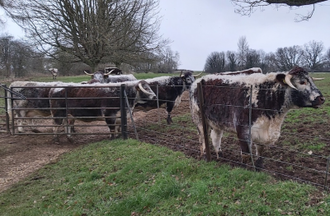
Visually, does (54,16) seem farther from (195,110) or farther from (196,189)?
(196,189)

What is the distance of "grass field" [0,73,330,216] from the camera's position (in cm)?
320

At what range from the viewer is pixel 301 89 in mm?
3979

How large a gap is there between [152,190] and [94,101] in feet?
14.4

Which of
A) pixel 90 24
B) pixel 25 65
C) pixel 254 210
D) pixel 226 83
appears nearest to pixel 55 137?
pixel 226 83

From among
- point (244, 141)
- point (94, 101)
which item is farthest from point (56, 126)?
point (244, 141)

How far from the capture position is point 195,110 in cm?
555

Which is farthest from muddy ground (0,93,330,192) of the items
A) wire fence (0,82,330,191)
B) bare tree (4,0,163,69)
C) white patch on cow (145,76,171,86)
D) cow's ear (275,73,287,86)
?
bare tree (4,0,163,69)

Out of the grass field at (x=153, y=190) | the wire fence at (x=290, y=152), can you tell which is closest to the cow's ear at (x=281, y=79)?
the wire fence at (x=290, y=152)

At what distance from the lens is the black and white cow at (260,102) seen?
3.99 meters

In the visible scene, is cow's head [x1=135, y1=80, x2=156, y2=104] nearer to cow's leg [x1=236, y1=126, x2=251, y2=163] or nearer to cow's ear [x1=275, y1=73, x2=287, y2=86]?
cow's leg [x1=236, y1=126, x2=251, y2=163]

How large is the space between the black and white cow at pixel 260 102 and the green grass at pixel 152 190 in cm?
67

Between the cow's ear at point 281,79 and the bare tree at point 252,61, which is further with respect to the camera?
the bare tree at point 252,61

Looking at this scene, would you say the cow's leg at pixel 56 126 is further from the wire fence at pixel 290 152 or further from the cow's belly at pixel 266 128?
the cow's belly at pixel 266 128

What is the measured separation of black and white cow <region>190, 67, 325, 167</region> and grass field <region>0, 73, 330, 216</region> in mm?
651
